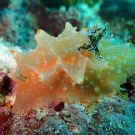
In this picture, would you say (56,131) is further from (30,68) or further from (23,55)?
(23,55)

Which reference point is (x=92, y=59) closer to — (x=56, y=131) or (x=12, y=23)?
(x=56, y=131)

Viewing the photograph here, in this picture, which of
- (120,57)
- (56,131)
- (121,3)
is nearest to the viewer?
(56,131)

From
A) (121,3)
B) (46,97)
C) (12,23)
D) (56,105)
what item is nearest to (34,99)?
(46,97)

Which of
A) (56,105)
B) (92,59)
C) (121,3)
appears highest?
(121,3)

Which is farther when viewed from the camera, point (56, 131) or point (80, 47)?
point (80, 47)

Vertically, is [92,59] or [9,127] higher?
[92,59]

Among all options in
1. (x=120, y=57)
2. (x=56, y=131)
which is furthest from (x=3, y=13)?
(x=56, y=131)

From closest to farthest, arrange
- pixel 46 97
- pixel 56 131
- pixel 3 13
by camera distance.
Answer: pixel 56 131
pixel 46 97
pixel 3 13
